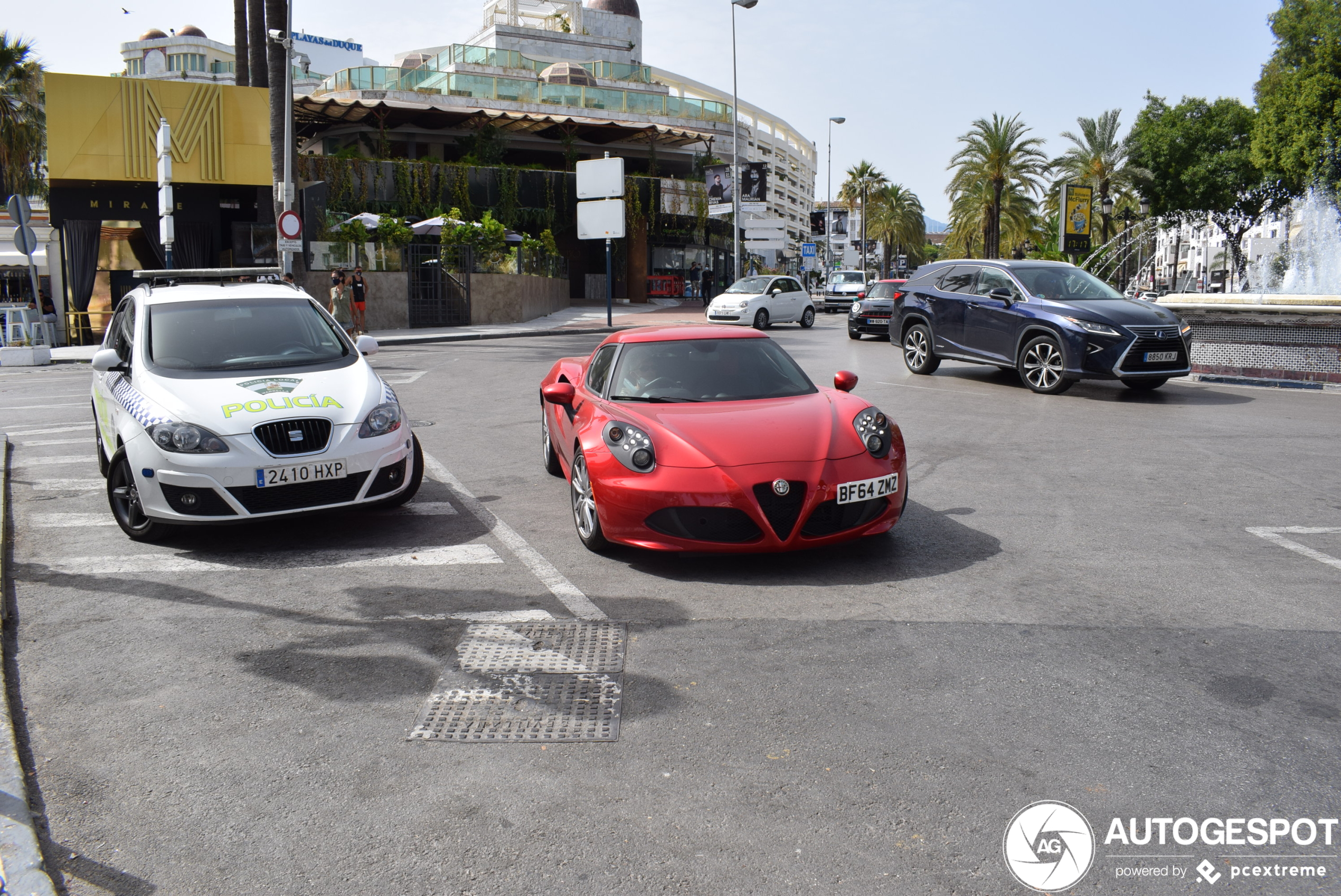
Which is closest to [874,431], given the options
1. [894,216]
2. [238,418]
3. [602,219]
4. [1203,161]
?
[238,418]

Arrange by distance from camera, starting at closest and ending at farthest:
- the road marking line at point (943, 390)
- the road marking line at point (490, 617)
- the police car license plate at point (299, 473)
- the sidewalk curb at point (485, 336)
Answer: the road marking line at point (490, 617) → the police car license plate at point (299, 473) → the road marking line at point (943, 390) → the sidewalk curb at point (485, 336)

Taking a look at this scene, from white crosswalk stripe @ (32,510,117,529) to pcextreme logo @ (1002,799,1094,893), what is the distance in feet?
20.4

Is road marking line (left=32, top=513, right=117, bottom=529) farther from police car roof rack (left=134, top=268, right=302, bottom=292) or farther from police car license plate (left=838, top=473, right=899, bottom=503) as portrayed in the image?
police car license plate (left=838, top=473, right=899, bottom=503)

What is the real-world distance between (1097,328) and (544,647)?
35.8 feet

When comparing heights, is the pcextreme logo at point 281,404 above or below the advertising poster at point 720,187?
below

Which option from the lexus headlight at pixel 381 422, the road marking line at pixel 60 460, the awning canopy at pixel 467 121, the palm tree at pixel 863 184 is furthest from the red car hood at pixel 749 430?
the palm tree at pixel 863 184

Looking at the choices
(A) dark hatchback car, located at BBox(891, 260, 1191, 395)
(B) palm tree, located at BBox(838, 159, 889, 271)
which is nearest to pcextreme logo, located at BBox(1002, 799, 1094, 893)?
(A) dark hatchback car, located at BBox(891, 260, 1191, 395)

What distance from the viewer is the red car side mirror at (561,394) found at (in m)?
6.89

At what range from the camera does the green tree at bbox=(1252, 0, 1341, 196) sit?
1371 inches

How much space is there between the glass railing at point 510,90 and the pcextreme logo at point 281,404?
136 ft

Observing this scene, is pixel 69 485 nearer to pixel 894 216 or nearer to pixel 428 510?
pixel 428 510

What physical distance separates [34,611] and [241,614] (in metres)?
1.07

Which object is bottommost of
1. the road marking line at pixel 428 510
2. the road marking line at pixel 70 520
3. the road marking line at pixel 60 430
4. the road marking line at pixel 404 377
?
the road marking line at pixel 70 520

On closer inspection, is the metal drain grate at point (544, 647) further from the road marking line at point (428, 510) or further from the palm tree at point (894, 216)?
the palm tree at point (894, 216)
